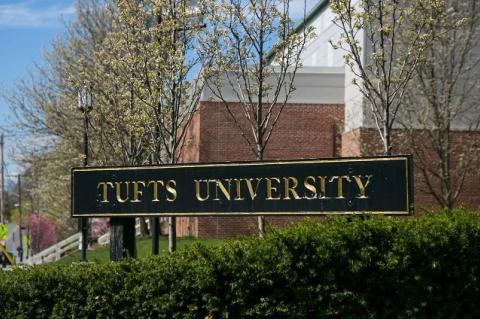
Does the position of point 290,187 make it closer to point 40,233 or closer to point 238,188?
point 238,188

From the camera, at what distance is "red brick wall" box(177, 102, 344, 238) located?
3294cm

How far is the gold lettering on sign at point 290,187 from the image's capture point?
8766mm

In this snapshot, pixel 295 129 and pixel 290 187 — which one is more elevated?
pixel 295 129

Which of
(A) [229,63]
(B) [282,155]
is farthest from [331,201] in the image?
(B) [282,155]

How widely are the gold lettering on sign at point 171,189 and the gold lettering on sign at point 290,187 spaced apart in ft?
4.95

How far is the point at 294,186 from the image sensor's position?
877cm

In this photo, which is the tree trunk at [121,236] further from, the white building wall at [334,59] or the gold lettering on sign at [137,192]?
the white building wall at [334,59]

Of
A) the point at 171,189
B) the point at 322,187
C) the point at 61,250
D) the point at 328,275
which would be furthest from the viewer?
the point at 61,250

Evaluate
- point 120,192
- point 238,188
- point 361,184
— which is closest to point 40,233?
point 120,192

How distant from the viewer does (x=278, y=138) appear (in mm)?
33156

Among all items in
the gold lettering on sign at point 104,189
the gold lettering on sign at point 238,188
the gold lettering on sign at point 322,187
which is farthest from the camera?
the gold lettering on sign at point 104,189

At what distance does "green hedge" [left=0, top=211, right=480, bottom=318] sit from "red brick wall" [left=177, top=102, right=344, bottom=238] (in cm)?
2415

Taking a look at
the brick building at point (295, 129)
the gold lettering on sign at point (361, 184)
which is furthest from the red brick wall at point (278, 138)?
the gold lettering on sign at point (361, 184)

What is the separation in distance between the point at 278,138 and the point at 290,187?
80.1 ft
